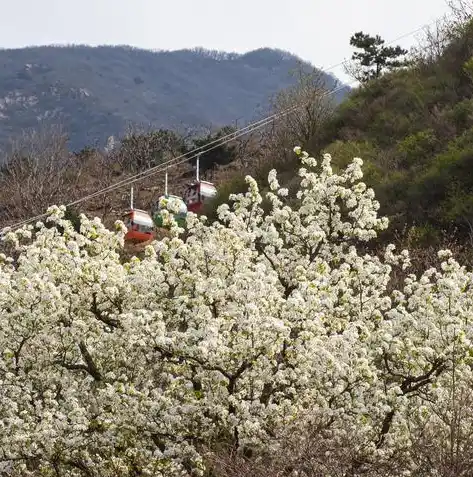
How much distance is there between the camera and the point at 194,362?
9.23 meters

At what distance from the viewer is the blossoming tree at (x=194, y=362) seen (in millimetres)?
9102

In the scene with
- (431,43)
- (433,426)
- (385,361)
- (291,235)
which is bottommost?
(433,426)

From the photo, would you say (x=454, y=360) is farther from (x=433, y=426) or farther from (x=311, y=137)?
(x=311, y=137)

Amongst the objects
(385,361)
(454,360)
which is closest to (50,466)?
(385,361)

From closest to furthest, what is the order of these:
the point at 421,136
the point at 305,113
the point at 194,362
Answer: the point at 194,362, the point at 421,136, the point at 305,113

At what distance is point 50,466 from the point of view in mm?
9836

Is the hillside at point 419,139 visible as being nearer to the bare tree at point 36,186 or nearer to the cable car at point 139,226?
the cable car at point 139,226

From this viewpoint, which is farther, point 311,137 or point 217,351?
point 311,137

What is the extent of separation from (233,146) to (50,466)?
47676mm

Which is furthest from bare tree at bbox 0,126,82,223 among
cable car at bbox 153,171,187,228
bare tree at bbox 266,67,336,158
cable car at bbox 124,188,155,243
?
bare tree at bbox 266,67,336,158

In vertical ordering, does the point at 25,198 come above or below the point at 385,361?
above

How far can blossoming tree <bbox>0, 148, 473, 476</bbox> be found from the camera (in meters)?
9.10

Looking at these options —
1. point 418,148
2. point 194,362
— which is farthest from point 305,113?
point 194,362

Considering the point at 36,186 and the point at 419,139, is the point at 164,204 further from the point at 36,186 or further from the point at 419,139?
the point at 36,186
